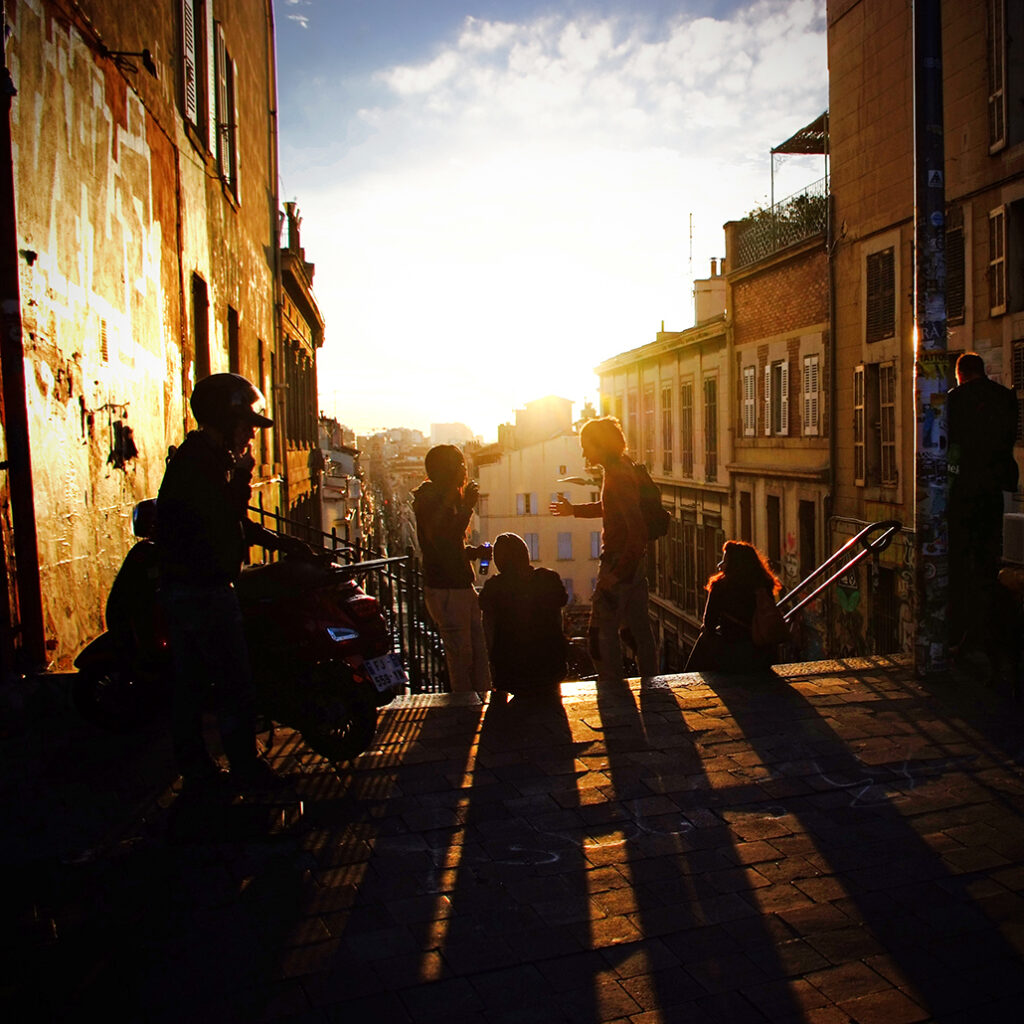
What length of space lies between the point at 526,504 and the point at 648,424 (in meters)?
21.4

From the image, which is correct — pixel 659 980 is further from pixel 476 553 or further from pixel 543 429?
pixel 543 429

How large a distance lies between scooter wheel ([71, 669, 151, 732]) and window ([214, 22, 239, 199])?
28.6 feet

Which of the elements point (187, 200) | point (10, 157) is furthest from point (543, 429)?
point (10, 157)

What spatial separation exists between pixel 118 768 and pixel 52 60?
437cm

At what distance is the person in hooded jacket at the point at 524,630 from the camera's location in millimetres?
6277

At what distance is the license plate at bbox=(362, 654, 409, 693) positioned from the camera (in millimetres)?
5086

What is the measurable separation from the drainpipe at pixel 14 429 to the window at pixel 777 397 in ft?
62.3

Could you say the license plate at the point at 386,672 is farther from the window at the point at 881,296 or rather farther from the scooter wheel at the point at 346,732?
the window at the point at 881,296

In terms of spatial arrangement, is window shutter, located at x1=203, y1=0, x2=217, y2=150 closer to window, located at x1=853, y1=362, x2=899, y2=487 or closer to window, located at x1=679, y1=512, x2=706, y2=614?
window, located at x1=853, y1=362, x2=899, y2=487

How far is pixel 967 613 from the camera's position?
271 inches

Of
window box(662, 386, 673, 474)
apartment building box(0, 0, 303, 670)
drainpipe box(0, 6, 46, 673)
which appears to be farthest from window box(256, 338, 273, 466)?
window box(662, 386, 673, 474)

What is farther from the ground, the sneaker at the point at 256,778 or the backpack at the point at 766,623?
the backpack at the point at 766,623

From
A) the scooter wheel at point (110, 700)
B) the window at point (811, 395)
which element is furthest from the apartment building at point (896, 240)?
the scooter wheel at point (110, 700)

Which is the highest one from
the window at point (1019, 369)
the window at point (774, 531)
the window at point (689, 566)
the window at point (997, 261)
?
the window at point (997, 261)
